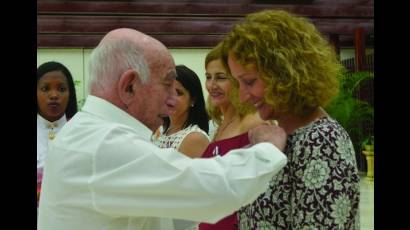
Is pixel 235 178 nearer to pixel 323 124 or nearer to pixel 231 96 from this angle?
pixel 323 124

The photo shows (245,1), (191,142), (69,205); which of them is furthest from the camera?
(245,1)

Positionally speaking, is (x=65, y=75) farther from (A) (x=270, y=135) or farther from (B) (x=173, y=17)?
(B) (x=173, y=17)

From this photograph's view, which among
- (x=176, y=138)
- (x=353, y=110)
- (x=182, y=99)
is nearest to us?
(x=176, y=138)

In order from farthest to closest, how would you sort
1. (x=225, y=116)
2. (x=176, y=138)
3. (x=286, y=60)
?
(x=176, y=138) < (x=225, y=116) < (x=286, y=60)

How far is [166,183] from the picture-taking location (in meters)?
1.41

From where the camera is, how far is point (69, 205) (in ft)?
5.01

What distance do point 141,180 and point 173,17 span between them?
474 inches

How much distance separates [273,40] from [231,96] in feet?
4.41

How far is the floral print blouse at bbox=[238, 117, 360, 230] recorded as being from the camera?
1.57 m

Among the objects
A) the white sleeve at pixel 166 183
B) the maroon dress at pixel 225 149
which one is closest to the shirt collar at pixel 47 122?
the maroon dress at pixel 225 149

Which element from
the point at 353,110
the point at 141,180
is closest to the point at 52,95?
the point at 141,180

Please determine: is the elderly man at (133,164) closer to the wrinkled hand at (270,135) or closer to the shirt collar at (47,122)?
the wrinkled hand at (270,135)

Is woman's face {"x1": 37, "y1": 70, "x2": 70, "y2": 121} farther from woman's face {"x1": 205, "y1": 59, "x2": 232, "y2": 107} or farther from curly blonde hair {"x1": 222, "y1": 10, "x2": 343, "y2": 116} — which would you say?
curly blonde hair {"x1": 222, "y1": 10, "x2": 343, "y2": 116}
